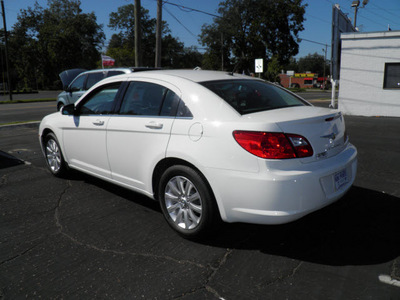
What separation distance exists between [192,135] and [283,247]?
130 cm

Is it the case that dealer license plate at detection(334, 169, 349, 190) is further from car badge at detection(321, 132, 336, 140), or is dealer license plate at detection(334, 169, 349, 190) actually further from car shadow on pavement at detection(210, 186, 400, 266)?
car shadow on pavement at detection(210, 186, 400, 266)

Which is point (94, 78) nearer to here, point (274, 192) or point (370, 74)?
point (274, 192)

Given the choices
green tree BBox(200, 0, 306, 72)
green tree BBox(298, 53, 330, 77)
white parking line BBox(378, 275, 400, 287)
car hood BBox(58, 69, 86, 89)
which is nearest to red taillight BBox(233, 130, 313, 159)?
white parking line BBox(378, 275, 400, 287)

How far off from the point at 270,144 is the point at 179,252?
4.10 ft

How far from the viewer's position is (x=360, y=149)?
7.03m

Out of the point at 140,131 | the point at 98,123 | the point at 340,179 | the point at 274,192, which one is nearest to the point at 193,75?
the point at 140,131

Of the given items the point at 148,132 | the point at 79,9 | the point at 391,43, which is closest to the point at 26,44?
the point at 79,9

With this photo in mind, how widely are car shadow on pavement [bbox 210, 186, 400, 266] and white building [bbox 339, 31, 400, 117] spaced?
11.0 meters

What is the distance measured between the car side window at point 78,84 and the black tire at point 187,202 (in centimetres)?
921

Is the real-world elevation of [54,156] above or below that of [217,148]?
below

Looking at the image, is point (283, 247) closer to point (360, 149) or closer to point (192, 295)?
point (192, 295)

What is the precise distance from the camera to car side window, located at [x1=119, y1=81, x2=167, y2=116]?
3463 mm

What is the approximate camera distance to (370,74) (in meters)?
13.5

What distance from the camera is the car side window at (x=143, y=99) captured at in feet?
11.4
